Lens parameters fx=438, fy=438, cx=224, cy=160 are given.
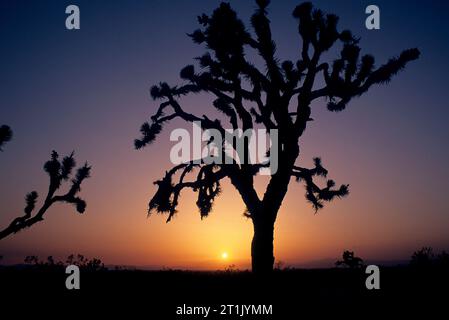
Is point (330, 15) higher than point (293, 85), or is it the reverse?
point (330, 15)

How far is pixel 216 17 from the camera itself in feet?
32.1

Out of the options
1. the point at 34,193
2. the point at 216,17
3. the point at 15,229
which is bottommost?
the point at 15,229

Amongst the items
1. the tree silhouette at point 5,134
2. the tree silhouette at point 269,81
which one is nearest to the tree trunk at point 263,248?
the tree silhouette at point 269,81

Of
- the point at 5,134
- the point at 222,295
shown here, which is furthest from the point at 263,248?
the point at 5,134

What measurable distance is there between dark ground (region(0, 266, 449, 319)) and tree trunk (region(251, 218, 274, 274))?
14.4 inches

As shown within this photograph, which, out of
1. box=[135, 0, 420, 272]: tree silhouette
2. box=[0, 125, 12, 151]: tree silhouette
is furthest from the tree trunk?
box=[0, 125, 12, 151]: tree silhouette


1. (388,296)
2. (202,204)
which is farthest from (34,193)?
(388,296)

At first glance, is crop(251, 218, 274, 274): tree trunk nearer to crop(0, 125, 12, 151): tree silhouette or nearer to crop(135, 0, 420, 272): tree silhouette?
crop(135, 0, 420, 272): tree silhouette

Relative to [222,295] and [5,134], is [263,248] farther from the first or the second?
[5,134]

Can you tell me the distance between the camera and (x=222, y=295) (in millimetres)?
7996
